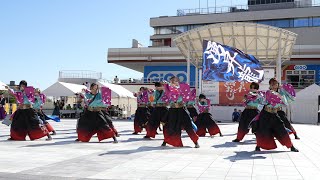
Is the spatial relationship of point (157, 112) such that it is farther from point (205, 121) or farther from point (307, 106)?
point (307, 106)

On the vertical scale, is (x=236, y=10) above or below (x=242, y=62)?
above

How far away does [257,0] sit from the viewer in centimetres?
5322

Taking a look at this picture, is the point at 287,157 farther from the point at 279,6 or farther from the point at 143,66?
the point at 279,6

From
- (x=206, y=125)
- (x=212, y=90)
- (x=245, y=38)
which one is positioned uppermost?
(x=245, y=38)

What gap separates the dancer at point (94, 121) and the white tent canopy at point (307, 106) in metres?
20.2

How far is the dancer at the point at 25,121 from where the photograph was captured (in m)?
11.7

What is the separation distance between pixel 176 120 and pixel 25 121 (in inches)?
168

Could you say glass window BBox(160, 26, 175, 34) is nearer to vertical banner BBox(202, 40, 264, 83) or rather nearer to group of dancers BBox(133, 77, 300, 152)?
vertical banner BBox(202, 40, 264, 83)

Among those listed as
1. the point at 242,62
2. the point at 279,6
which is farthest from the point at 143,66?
the point at 242,62

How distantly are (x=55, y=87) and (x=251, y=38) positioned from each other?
13569 millimetres

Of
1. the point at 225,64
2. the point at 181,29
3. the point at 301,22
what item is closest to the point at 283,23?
the point at 301,22

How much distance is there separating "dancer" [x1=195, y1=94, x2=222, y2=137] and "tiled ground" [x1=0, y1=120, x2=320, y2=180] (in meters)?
3.73

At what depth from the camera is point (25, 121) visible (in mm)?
11773

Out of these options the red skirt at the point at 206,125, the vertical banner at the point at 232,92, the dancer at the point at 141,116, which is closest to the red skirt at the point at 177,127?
the red skirt at the point at 206,125
